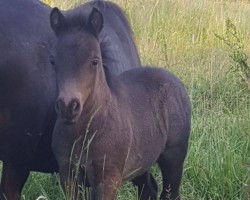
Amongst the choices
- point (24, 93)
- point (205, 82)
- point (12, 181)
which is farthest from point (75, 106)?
point (205, 82)

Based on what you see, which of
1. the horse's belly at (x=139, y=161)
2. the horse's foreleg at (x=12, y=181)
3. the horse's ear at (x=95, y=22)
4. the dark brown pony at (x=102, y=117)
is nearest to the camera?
the dark brown pony at (x=102, y=117)

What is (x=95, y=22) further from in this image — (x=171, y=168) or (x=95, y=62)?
(x=171, y=168)

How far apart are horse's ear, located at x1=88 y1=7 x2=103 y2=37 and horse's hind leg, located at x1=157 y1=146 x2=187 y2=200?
98 cm

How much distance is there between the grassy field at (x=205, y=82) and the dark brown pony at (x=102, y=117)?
0.63 meters

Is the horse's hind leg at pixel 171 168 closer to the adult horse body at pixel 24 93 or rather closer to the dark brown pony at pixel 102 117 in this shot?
the dark brown pony at pixel 102 117

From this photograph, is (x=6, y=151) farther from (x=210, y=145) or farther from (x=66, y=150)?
(x=210, y=145)

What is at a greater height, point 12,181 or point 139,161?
point 139,161

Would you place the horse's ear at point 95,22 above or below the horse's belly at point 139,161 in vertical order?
above

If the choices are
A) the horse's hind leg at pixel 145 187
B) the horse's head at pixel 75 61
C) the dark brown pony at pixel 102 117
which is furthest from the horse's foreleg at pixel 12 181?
the horse's head at pixel 75 61

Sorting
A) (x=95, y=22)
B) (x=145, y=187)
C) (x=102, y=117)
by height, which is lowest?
(x=145, y=187)

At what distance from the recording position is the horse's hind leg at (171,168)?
4223 millimetres

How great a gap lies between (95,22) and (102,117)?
1.55ft

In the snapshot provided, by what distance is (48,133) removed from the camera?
4172 millimetres

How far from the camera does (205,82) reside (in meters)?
6.94
